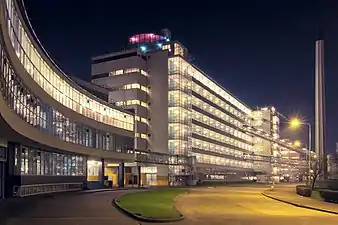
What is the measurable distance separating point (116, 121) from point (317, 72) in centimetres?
3391

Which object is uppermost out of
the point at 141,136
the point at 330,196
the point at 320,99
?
the point at 320,99

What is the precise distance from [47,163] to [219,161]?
330 feet

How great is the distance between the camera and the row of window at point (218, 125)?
13776 centimetres

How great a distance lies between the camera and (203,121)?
142m

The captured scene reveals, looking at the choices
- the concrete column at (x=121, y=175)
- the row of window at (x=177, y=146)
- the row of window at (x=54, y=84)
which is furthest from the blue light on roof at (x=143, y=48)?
the concrete column at (x=121, y=175)

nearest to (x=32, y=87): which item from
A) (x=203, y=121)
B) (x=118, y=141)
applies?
(x=118, y=141)

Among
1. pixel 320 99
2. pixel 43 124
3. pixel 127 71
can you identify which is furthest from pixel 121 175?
pixel 127 71

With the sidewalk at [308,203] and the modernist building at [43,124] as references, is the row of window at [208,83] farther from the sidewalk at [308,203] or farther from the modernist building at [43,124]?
the sidewalk at [308,203]

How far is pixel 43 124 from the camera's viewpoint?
1998 inches

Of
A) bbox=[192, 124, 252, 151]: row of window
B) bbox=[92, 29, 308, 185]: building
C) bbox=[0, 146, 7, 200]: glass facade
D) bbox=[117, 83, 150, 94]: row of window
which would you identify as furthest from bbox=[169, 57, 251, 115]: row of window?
bbox=[0, 146, 7, 200]: glass facade

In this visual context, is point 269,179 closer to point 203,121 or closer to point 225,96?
point 225,96

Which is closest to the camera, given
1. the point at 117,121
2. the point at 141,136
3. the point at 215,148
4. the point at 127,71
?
the point at 117,121

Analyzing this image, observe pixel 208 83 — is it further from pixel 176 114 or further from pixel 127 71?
pixel 127 71

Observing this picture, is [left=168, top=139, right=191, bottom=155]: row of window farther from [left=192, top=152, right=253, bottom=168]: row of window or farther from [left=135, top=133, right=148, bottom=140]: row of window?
[left=192, top=152, right=253, bottom=168]: row of window
